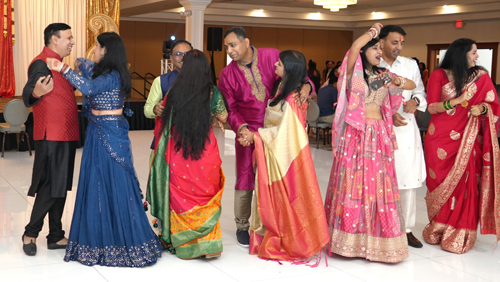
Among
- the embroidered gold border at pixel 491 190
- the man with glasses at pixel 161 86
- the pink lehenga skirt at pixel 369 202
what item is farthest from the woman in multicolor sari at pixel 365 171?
the man with glasses at pixel 161 86

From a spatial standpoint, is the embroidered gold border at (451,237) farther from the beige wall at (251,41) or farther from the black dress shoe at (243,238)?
the beige wall at (251,41)

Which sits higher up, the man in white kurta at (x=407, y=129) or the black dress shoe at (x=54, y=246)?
the man in white kurta at (x=407, y=129)

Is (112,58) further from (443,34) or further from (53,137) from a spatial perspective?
(443,34)

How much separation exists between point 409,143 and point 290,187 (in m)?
1.01

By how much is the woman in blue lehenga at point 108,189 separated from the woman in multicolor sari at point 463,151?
2110 mm

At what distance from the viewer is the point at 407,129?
3875 mm

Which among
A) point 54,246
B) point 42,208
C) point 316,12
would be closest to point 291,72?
point 42,208

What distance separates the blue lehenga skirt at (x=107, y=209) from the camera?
326 cm

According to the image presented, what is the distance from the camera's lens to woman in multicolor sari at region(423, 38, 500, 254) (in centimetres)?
383

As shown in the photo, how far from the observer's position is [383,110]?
11.7 feet

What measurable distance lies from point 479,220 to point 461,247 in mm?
260

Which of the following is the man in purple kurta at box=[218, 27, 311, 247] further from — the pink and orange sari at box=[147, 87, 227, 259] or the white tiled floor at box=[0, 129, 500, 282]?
the white tiled floor at box=[0, 129, 500, 282]

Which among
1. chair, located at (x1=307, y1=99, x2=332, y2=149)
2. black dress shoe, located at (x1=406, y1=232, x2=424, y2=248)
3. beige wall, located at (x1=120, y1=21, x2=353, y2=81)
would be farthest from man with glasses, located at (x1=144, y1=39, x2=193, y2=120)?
beige wall, located at (x1=120, y1=21, x2=353, y2=81)

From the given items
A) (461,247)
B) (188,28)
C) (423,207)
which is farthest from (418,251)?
(188,28)
